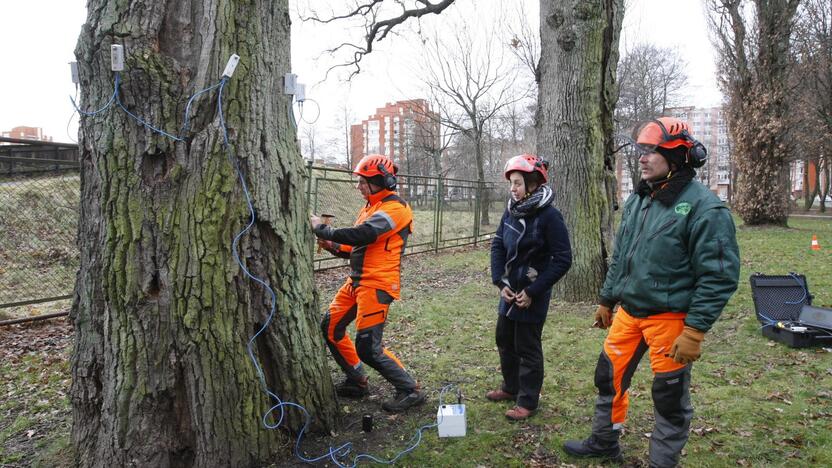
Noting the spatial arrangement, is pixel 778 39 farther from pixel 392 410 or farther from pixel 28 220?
pixel 28 220

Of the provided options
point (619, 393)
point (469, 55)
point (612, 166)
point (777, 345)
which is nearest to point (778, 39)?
point (469, 55)

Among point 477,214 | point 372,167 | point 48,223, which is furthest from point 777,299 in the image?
point 48,223

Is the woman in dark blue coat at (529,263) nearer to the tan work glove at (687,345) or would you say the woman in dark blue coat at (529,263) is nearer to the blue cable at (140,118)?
the tan work glove at (687,345)

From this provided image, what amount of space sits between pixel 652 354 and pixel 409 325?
4100 millimetres

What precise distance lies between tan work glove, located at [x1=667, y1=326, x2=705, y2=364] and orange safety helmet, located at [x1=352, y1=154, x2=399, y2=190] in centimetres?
221

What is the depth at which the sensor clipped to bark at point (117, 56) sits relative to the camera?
280 centimetres

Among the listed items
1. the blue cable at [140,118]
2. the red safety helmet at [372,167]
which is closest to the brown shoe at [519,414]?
the red safety helmet at [372,167]

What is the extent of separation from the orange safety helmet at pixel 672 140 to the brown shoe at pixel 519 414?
2.08m

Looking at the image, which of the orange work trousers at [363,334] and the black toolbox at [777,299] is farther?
the black toolbox at [777,299]

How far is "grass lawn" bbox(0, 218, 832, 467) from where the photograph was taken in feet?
11.4

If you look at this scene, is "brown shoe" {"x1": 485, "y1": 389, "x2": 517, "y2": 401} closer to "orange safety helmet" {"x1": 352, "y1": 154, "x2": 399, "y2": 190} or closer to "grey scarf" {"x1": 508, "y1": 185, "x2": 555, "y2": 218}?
"grey scarf" {"x1": 508, "y1": 185, "x2": 555, "y2": 218}

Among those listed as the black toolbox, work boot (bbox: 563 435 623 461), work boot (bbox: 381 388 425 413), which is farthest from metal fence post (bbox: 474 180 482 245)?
work boot (bbox: 563 435 623 461)

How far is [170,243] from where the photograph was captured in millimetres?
2924

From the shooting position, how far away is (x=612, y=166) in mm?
7727
